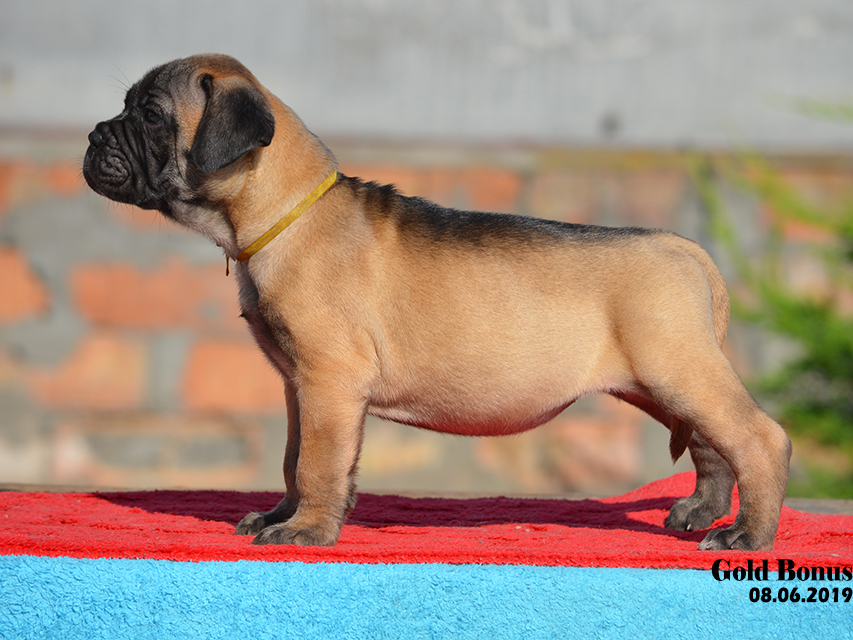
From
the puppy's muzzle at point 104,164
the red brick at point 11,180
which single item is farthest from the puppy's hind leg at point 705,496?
the red brick at point 11,180

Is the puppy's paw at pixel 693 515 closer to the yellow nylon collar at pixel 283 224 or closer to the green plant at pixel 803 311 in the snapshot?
the yellow nylon collar at pixel 283 224

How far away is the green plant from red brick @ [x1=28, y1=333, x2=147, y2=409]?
3.69m

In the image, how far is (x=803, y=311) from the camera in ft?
19.2

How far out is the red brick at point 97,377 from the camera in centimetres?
573

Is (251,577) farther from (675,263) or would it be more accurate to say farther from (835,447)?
(835,447)

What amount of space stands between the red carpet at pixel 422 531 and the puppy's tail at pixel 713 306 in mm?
334

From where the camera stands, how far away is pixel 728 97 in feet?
19.0

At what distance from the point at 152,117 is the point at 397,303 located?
3.45 feet

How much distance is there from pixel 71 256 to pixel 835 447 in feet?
16.1

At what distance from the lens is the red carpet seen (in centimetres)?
261

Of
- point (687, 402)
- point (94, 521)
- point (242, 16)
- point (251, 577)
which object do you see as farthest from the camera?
point (242, 16)

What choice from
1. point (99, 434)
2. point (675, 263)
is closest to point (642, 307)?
point (675, 263)

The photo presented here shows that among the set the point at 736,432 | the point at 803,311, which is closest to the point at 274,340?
the point at 736,432

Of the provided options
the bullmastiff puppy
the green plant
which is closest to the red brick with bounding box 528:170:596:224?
the green plant
